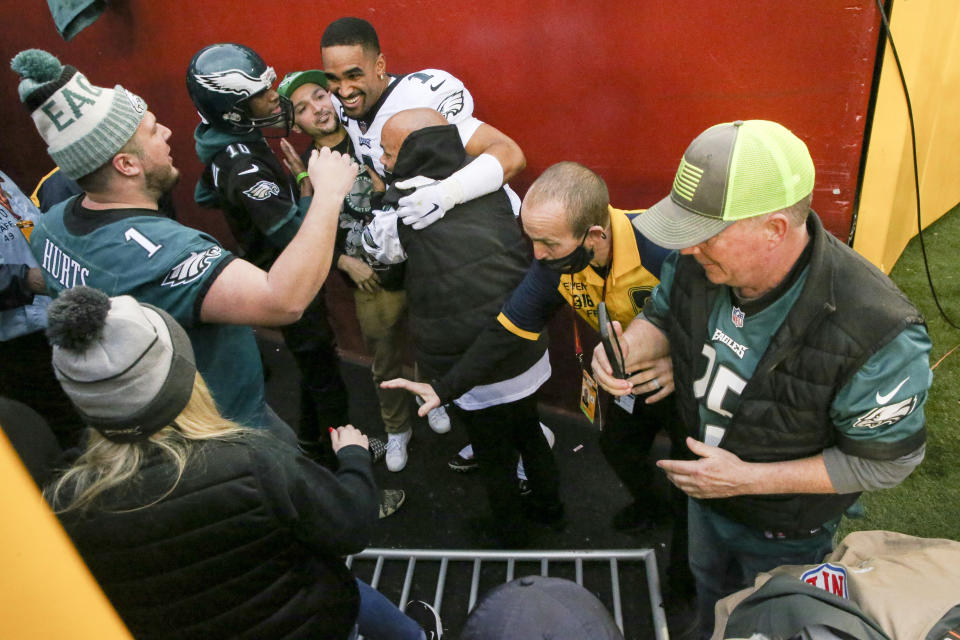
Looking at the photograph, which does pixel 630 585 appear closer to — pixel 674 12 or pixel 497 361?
pixel 497 361

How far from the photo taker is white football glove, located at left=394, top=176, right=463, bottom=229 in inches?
94.0

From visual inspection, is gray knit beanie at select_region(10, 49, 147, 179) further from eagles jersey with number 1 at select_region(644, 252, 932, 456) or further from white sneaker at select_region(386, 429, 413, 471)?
white sneaker at select_region(386, 429, 413, 471)

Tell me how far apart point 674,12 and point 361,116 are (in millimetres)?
1580

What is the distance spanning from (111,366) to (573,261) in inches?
58.8

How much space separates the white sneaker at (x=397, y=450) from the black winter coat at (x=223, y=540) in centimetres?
214

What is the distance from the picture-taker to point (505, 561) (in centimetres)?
316

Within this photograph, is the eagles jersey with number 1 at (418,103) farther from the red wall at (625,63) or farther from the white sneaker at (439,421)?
the white sneaker at (439,421)

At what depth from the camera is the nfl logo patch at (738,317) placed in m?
1.74

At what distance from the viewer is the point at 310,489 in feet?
5.08

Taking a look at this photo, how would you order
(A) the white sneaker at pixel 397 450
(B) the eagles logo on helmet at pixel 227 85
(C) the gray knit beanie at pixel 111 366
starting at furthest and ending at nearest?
(A) the white sneaker at pixel 397 450
(B) the eagles logo on helmet at pixel 227 85
(C) the gray knit beanie at pixel 111 366

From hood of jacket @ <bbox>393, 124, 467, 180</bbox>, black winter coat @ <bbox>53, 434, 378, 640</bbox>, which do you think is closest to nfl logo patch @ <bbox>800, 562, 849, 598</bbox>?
black winter coat @ <bbox>53, 434, 378, 640</bbox>

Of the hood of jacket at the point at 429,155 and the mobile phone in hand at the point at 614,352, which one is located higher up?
the hood of jacket at the point at 429,155

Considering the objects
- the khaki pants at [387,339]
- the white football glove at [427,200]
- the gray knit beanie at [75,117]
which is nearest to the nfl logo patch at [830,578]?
the white football glove at [427,200]

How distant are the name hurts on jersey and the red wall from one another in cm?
221
